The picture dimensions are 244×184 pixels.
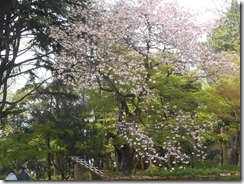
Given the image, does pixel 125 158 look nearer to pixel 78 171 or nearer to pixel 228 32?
pixel 78 171

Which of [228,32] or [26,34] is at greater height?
[26,34]

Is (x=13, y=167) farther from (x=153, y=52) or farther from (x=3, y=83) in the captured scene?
(x=153, y=52)

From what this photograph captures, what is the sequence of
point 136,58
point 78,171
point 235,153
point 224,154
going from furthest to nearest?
point 136,58
point 78,171
point 224,154
point 235,153

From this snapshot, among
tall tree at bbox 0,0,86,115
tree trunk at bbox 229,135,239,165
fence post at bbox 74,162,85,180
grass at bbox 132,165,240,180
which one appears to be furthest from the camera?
tall tree at bbox 0,0,86,115

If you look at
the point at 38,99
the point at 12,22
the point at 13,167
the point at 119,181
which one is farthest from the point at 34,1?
the point at 119,181

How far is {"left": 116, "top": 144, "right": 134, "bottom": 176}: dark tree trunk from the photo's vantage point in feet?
16.4

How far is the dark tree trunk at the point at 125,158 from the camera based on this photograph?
4.99 meters

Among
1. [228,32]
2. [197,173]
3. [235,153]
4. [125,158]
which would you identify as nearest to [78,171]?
[125,158]

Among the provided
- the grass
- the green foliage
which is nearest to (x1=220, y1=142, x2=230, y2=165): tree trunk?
the grass

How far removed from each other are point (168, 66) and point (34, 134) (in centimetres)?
216

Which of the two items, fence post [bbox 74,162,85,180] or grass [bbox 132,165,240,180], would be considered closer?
grass [bbox 132,165,240,180]

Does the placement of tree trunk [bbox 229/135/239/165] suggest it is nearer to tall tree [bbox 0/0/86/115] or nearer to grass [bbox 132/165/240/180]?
grass [bbox 132/165/240/180]

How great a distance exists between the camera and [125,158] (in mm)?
5121

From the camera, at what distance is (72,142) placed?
16.8 feet
